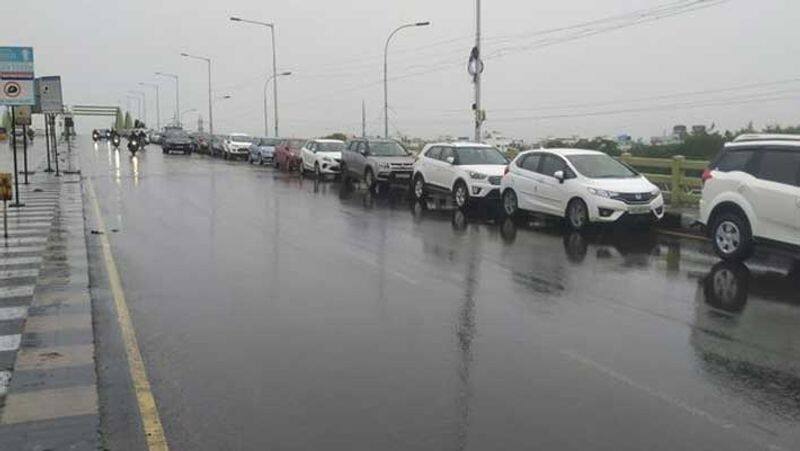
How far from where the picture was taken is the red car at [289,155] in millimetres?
37469

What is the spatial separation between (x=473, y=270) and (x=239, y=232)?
5.40 m

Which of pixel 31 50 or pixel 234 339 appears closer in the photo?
pixel 234 339

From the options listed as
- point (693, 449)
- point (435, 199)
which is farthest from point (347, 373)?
point (435, 199)

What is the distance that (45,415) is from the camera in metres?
5.11

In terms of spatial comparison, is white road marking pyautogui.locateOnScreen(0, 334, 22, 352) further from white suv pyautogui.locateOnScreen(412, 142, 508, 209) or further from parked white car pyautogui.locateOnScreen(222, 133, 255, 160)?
parked white car pyautogui.locateOnScreen(222, 133, 255, 160)

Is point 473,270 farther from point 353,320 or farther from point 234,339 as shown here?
point 234,339

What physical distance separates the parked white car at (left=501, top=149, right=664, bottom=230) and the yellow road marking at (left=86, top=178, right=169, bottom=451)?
8726mm

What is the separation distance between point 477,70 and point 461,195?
415 inches

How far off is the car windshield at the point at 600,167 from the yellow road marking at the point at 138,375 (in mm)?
9258

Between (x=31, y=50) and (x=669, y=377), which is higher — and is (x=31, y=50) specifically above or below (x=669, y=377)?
above

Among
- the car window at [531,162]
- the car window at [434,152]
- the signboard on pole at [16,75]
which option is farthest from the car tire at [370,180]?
the signboard on pole at [16,75]

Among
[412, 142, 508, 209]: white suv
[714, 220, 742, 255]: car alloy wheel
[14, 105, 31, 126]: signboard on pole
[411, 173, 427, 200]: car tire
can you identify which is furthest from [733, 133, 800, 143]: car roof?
[14, 105, 31, 126]: signboard on pole

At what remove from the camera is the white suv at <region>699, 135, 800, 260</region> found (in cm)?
1041

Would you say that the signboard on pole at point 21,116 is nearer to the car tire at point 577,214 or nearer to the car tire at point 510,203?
the car tire at point 510,203
